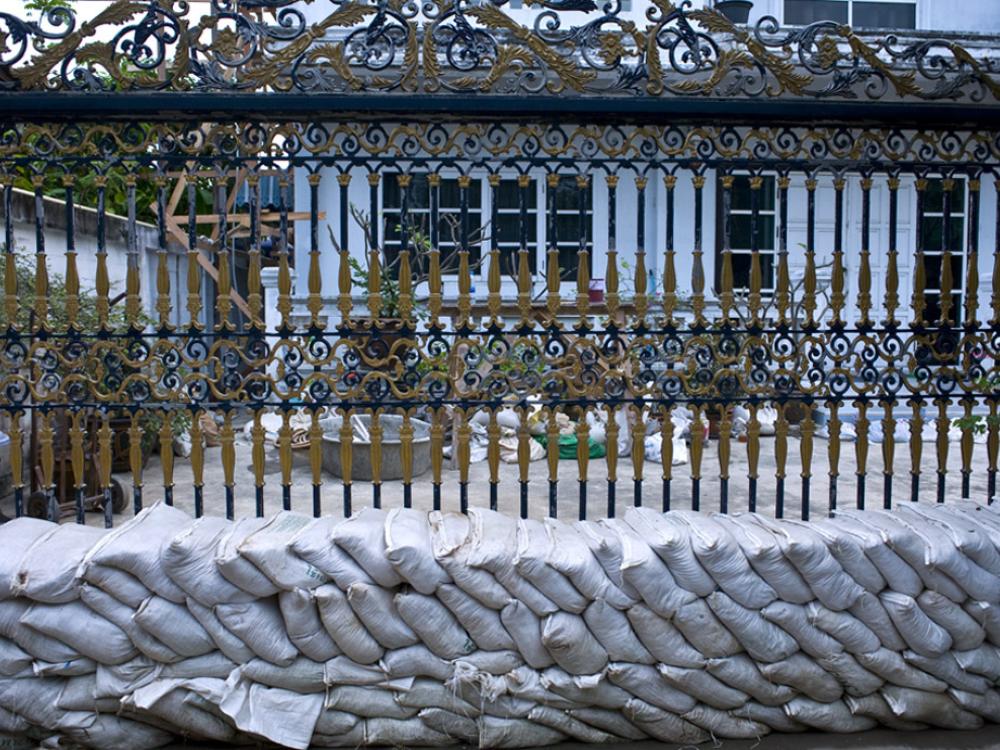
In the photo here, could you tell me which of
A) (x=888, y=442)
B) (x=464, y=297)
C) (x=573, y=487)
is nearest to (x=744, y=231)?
(x=573, y=487)

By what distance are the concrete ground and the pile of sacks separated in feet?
9.20

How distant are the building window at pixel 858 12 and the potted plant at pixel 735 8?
2.81 meters

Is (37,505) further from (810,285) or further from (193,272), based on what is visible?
(810,285)

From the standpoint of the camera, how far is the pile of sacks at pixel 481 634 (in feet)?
10.3

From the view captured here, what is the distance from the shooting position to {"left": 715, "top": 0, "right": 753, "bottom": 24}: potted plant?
6.17 metres

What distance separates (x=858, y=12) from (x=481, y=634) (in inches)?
395

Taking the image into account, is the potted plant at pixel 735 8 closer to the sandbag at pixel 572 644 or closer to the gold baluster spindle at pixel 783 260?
the gold baluster spindle at pixel 783 260

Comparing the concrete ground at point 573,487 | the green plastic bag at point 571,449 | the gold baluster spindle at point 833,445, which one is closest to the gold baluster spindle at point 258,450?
the gold baluster spindle at point 833,445

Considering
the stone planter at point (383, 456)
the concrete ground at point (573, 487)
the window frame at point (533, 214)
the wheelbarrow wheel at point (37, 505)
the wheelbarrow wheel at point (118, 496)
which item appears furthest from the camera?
the window frame at point (533, 214)

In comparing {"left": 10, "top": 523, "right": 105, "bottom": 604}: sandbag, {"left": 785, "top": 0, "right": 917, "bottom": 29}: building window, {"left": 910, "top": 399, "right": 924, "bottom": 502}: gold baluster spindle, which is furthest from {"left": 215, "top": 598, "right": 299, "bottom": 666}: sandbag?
{"left": 785, "top": 0, "right": 917, "bottom": 29}: building window

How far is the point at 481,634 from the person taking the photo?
3.23 metres

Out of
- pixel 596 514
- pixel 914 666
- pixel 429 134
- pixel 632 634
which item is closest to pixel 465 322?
pixel 429 134

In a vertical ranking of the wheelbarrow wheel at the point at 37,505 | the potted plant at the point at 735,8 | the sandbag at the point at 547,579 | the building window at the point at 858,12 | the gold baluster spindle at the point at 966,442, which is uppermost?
the building window at the point at 858,12

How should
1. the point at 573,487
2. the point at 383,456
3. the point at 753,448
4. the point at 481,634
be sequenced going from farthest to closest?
the point at 383,456 < the point at 573,487 < the point at 753,448 < the point at 481,634
